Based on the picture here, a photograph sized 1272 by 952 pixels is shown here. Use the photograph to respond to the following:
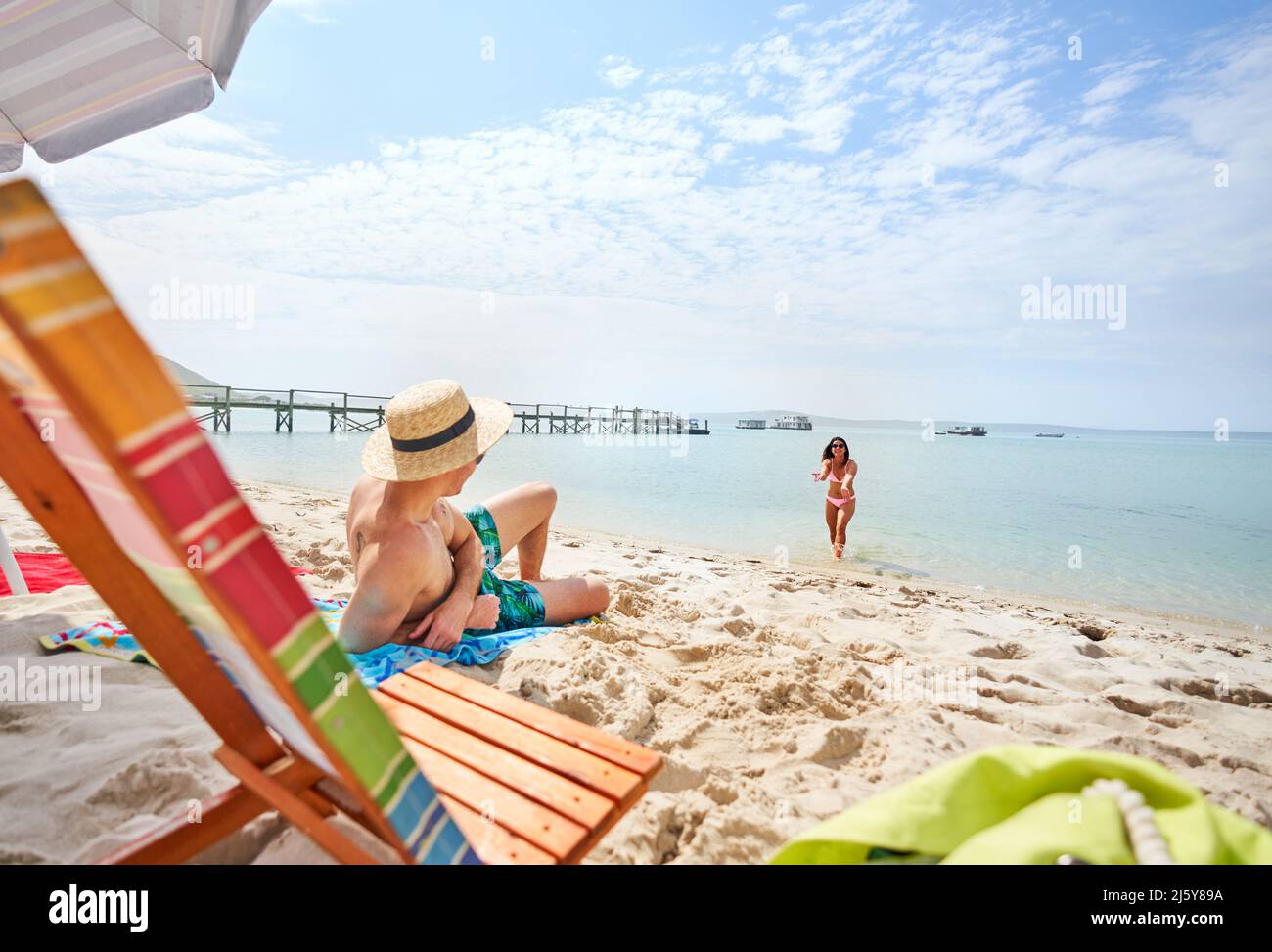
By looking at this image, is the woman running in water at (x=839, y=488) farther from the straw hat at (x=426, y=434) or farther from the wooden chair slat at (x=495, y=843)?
the wooden chair slat at (x=495, y=843)

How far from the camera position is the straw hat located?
2.45 m

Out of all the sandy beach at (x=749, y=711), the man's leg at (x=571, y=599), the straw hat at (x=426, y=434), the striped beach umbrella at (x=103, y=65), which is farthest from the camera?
the man's leg at (x=571, y=599)

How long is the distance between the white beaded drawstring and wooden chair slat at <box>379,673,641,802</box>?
0.92 m

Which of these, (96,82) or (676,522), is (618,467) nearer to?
(676,522)

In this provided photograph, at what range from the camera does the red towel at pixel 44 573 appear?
3.59 m

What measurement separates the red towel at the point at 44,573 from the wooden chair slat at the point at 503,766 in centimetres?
235

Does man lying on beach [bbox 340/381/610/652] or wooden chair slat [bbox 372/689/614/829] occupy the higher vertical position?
man lying on beach [bbox 340/381/610/652]

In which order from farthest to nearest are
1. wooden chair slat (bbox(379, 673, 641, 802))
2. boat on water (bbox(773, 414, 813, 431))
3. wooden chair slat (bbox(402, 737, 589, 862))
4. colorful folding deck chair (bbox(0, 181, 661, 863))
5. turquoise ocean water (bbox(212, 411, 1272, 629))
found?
boat on water (bbox(773, 414, 813, 431)), turquoise ocean water (bbox(212, 411, 1272, 629)), wooden chair slat (bbox(379, 673, 641, 802)), wooden chair slat (bbox(402, 737, 589, 862)), colorful folding deck chair (bbox(0, 181, 661, 863))

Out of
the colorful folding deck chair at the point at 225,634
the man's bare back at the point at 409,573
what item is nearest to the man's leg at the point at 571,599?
the man's bare back at the point at 409,573

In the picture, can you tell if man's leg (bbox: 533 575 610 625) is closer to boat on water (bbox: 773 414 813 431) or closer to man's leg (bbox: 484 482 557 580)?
man's leg (bbox: 484 482 557 580)

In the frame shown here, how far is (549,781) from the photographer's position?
1.40m

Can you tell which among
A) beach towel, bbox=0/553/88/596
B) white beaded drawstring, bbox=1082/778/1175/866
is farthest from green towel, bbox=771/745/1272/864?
beach towel, bbox=0/553/88/596
